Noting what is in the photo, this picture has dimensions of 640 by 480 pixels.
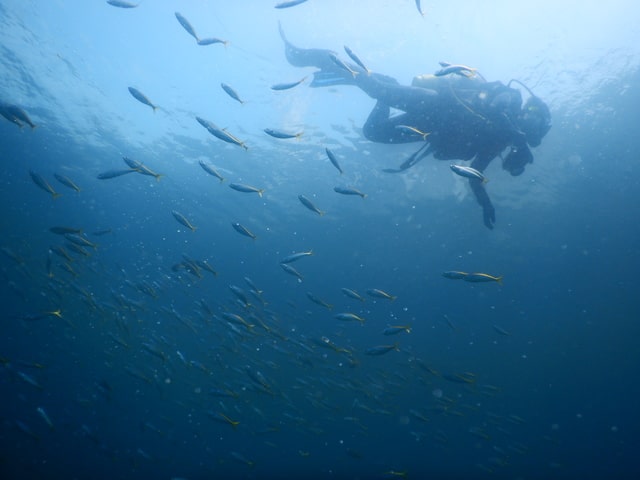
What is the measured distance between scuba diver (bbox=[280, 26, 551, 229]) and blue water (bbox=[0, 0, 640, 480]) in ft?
14.6

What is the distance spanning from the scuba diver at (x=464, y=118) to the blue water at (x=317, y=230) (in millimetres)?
4464

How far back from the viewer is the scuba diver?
7168 millimetres

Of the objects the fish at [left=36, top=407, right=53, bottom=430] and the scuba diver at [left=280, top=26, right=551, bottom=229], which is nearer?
the scuba diver at [left=280, top=26, right=551, bottom=229]

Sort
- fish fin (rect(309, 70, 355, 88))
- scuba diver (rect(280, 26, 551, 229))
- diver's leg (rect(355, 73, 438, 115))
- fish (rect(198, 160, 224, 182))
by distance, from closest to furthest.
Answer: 1. scuba diver (rect(280, 26, 551, 229))
2. fish (rect(198, 160, 224, 182))
3. diver's leg (rect(355, 73, 438, 115))
4. fish fin (rect(309, 70, 355, 88))

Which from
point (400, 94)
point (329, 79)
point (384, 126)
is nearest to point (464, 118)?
point (400, 94)

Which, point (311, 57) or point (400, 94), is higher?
point (400, 94)

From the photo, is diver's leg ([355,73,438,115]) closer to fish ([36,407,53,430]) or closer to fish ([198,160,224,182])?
fish ([198,160,224,182])

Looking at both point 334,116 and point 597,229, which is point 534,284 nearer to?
point 597,229

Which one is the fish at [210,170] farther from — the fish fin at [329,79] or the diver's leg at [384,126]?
the diver's leg at [384,126]

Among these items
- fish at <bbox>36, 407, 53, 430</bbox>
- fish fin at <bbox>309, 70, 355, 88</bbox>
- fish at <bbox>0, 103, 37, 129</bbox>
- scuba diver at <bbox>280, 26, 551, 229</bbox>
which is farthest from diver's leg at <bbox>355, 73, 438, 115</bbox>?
fish at <bbox>36, 407, 53, 430</bbox>

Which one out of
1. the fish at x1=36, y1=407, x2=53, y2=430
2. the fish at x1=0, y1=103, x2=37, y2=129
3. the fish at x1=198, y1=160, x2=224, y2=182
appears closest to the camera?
the fish at x1=0, y1=103, x2=37, y2=129

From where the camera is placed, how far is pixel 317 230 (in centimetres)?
2273

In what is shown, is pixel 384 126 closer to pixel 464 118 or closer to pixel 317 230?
pixel 464 118

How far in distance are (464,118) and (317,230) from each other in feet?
51.3
